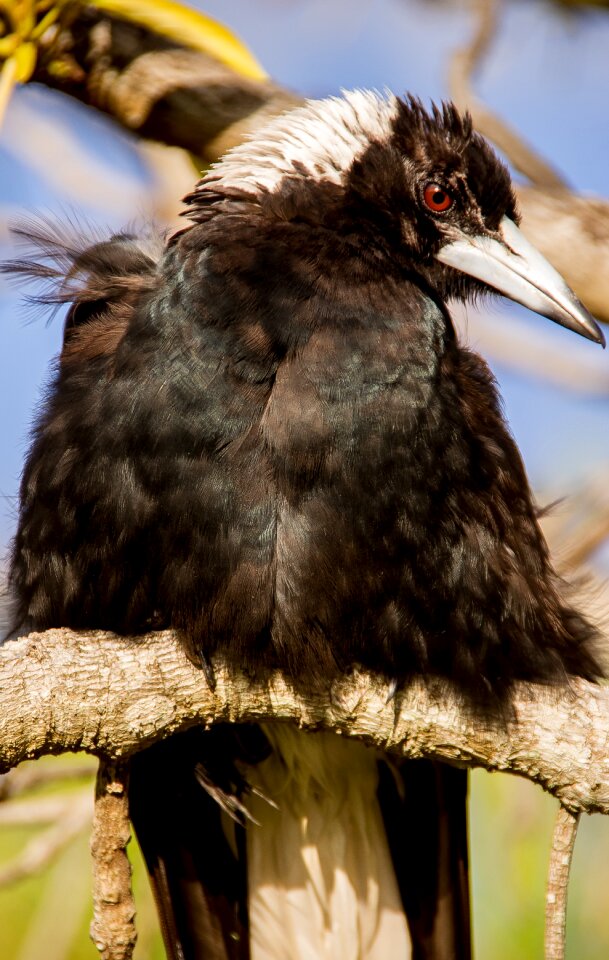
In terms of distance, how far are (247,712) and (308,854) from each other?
3.71 feet

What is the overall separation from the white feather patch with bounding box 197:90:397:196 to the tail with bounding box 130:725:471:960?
1.51 meters

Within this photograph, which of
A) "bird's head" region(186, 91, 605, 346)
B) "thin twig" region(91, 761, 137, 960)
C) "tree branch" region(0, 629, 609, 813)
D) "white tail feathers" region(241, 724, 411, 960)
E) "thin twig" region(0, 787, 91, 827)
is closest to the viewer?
"tree branch" region(0, 629, 609, 813)

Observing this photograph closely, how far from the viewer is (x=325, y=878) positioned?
147 inches

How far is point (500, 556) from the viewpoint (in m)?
2.96

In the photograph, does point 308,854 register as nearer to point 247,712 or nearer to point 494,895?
point 494,895

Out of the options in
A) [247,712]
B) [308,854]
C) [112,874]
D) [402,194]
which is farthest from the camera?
[308,854]

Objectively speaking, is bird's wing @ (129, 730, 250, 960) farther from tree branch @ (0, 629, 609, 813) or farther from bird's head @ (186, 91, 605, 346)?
bird's head @ (186, 91, 605, 346)

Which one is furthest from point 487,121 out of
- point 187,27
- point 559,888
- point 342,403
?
point 559,888

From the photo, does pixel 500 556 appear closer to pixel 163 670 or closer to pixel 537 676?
pixel 537 676

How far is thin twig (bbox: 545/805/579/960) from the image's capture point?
8.79 ft

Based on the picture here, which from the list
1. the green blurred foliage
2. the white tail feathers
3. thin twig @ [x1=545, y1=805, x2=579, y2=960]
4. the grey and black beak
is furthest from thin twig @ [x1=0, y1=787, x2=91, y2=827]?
the grey and black beak

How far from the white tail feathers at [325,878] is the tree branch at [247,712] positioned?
3.00ft

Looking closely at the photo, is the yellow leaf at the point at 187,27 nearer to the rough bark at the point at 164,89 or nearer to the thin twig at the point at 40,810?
the rough bark at the point at 164,89

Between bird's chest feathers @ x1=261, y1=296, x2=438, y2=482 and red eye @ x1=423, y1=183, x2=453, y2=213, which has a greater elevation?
red eye @ x1=423, y1=183, x2=453, y2=213
